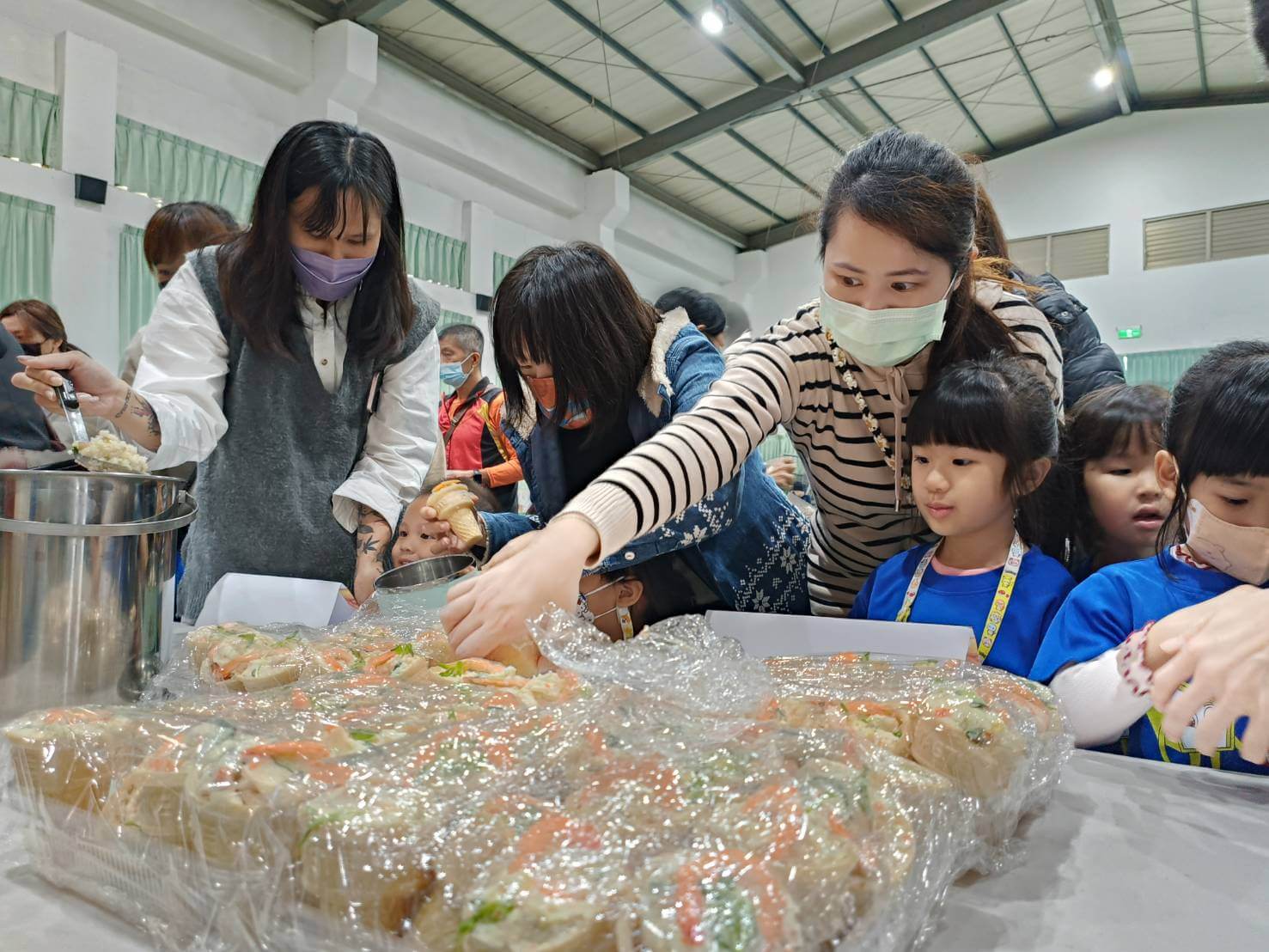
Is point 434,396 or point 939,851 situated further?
point 434,396

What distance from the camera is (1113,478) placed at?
124cm

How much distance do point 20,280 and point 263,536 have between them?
157 inches

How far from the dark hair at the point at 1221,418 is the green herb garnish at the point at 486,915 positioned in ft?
2.78

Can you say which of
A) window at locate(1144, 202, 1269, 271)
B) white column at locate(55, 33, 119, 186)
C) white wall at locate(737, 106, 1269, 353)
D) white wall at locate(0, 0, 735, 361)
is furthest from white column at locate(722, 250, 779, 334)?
white column at locate(55, 33, 119, 186)

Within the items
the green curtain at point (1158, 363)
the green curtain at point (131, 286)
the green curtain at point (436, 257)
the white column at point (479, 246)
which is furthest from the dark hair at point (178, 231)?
the green curtain at point (1158, 363)

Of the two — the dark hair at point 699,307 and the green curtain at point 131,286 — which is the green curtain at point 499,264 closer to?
the green curtain at point 131,286

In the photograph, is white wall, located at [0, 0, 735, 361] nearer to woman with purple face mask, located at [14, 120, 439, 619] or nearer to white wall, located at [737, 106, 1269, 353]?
white wall, located at [737, 106, 1269, 353]

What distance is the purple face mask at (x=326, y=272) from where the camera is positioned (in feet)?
4.32

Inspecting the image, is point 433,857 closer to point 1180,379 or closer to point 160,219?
point 1180,379

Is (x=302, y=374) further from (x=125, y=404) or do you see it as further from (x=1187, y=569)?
(x=1187, y=569)

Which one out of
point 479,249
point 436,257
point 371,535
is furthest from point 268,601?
point 479,249

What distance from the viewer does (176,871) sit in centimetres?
47

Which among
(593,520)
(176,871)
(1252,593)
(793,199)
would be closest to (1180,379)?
A: (1252,593)

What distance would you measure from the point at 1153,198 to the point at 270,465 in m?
9.55
